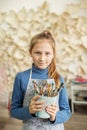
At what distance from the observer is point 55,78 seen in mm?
1032

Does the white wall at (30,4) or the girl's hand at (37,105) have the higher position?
the white wall at (30,4)

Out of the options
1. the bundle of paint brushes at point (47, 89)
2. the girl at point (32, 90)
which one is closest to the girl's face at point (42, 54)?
the girl at point (32, 90)

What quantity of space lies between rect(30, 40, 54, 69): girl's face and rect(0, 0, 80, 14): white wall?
2.56 m

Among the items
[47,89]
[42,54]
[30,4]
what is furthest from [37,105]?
[30,4]

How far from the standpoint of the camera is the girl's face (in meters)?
1.01

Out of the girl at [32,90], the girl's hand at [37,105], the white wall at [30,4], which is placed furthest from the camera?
the white wall at [30,4]

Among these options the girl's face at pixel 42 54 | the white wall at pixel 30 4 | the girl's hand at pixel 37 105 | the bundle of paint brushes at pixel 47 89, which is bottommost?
the girl's hand at pixel 37 105

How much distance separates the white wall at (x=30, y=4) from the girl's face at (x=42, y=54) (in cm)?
256

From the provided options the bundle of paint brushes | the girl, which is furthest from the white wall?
the bundle of paint brushes

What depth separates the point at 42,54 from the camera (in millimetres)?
1014

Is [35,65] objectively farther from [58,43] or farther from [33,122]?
[58,43]

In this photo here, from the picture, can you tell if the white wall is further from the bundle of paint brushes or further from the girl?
the bundle of paint brushes

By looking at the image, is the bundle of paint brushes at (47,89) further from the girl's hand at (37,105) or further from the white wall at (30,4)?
the white wall at (30,4)

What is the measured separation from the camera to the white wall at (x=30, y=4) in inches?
137
